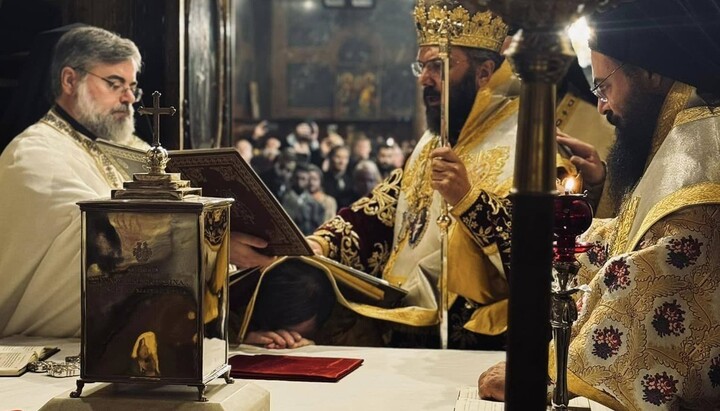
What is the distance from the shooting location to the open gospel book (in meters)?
4.15

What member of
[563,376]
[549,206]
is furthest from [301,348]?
[549,206]

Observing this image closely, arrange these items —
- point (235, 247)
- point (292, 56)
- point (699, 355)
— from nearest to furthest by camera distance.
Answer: point (699, 355) → point (235, 247) → point (292, 56)

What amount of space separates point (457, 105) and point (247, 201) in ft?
4.51

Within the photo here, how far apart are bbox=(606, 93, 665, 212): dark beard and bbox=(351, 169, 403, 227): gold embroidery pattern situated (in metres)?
1.71

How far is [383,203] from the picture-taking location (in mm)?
5598

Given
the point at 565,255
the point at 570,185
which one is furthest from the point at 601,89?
the point at 565,255

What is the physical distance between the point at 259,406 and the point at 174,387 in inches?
9.1

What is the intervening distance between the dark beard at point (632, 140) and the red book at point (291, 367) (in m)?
1.05

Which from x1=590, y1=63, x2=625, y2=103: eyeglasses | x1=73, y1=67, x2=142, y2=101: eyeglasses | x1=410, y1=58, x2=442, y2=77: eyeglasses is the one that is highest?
x1=410, y1=58, x2=442, y2=77: eyeglasses

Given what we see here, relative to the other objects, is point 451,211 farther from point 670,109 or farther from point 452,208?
point 670,109

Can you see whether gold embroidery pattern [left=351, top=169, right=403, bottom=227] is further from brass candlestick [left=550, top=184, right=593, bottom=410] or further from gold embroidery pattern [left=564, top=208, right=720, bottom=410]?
brass candlestick [left=550, top=184, right=593, bottom=410]

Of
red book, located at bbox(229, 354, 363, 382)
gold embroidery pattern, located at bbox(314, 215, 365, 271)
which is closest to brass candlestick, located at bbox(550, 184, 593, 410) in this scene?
red book, located at bbox(229, 354, 363, 382)

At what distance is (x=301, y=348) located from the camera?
462 cm

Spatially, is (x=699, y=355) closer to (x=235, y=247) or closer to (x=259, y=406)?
(x=259, y=406)
